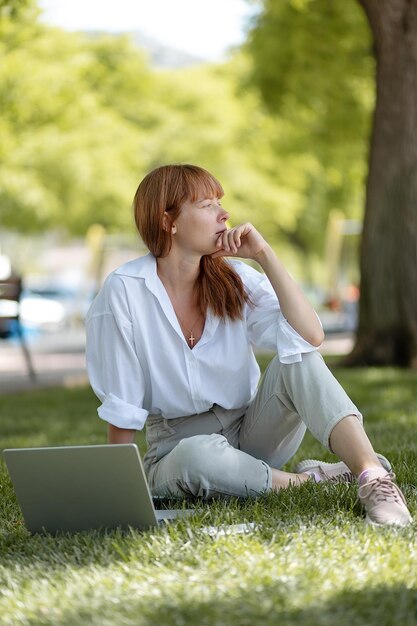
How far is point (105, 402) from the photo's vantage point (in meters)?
3.88

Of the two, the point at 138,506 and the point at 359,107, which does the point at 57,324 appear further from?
the point at 138,506

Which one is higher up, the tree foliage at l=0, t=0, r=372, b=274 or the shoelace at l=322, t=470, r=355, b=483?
the tree foliage at l=0, t=0, r=372, b=274

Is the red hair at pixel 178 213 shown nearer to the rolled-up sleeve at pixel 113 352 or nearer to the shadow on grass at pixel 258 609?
the rolled-up sleeve at pixel 113 352

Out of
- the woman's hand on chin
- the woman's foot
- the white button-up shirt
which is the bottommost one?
the woman's foot

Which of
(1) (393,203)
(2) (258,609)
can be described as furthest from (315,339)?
(1) (393,203)

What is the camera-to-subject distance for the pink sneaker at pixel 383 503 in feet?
11.2

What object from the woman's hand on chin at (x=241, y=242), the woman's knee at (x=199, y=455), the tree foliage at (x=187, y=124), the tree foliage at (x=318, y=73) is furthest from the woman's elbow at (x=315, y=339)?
the tree foliage at (x=318, y=73)

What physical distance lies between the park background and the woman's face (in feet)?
3.00

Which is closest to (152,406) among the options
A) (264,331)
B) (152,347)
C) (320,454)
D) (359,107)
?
(152,347)

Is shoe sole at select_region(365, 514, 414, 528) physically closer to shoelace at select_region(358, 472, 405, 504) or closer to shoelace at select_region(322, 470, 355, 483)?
shoelace at select_region(358, 472, 405, 504)

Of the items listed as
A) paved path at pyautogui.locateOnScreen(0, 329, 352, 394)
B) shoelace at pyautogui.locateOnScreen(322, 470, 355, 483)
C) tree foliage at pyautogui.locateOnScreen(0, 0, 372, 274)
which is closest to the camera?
shoelace at pyautogui.locateOnScreen(322, 470, 355, 483)

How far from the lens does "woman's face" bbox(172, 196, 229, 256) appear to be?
13.1 ft

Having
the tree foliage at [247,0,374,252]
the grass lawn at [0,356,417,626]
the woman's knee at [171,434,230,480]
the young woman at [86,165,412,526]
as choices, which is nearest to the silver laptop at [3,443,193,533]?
the grass lawn at [0,356,417,626]

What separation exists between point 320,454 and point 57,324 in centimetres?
2640
